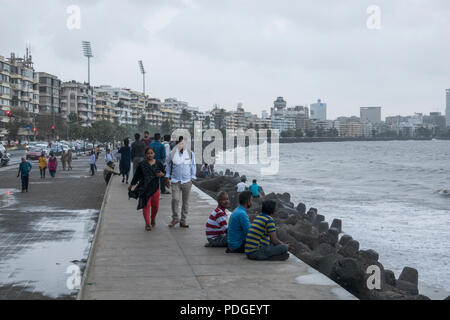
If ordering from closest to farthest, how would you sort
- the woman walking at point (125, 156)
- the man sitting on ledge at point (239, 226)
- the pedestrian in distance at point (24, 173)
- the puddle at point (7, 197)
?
1. the man sitting on ledge at point (239, 226)
2. the puddle at point (7, 197)
3. the woman walking at point (125, 156)
4. the pedestrian in distance at point (24, 173)

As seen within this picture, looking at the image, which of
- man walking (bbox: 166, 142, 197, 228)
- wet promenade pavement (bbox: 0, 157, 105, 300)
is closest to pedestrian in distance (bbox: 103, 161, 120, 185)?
wet promenade pavement (bbox: 0, 157, 105, 300)

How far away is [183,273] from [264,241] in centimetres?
134

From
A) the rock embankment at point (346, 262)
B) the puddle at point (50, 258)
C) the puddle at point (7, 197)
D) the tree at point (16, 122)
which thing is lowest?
the rock embankment at point (346, 262)

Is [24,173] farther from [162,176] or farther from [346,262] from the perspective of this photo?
[346,262]

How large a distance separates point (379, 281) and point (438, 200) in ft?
88.6

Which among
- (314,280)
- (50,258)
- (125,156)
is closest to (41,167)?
(125,156)

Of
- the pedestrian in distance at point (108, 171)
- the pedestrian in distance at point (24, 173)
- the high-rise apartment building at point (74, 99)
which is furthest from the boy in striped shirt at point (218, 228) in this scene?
the high-rise apartment building at point (74, 99)

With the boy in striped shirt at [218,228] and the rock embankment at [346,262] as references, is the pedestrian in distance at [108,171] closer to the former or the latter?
the rock embankment at [346,262]

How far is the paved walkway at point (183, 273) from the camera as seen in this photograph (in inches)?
241

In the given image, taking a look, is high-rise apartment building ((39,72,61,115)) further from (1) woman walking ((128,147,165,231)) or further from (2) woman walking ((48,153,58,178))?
(1) woman walking ((128,147,165,231))

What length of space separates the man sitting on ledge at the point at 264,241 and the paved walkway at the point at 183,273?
0.15m

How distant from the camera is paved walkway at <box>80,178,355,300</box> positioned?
6.12 meters

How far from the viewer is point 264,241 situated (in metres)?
7.79

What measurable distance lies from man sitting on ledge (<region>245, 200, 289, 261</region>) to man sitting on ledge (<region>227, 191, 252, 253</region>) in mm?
294
